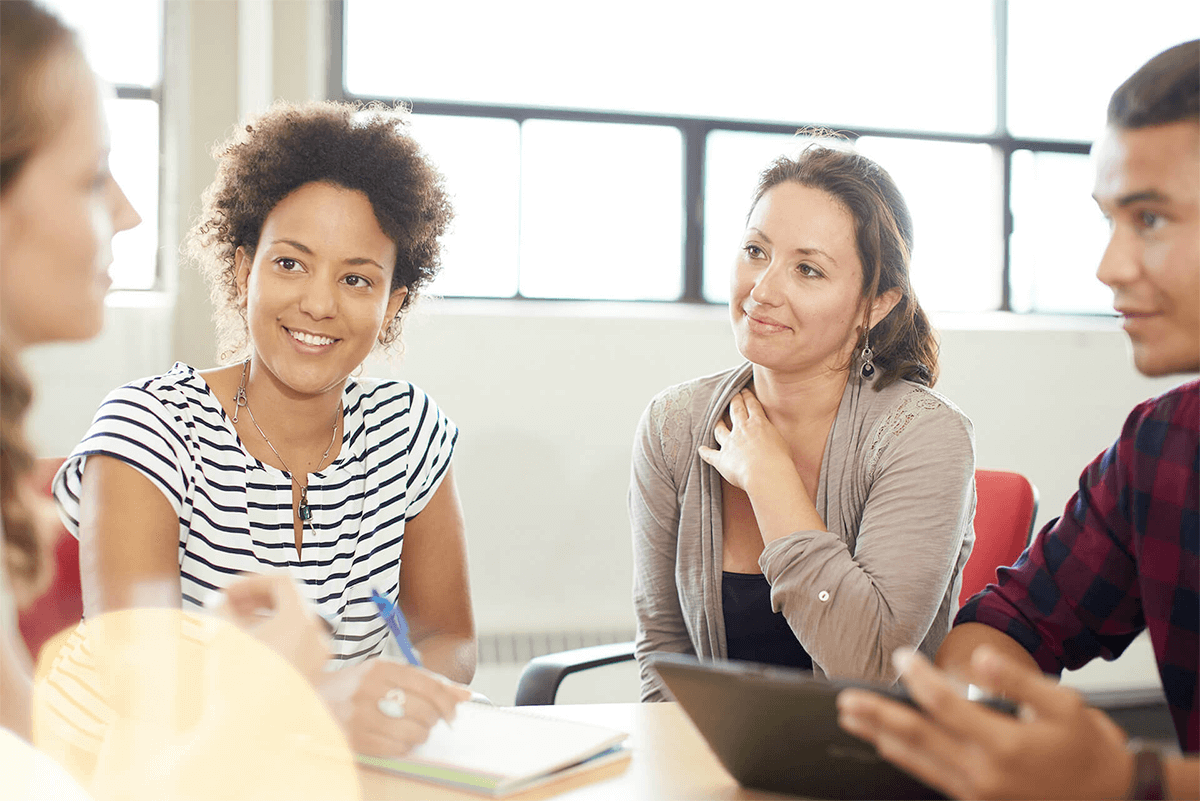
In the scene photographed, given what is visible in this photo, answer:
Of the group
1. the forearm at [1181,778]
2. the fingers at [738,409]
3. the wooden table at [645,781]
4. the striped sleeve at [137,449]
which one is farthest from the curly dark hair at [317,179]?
the forearm at [1181,778]

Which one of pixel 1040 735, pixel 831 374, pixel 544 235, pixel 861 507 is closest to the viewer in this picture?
pixel 1040 735

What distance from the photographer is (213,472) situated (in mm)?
1371

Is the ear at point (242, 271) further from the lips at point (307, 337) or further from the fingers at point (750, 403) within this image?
the fingers at point (750, 403)

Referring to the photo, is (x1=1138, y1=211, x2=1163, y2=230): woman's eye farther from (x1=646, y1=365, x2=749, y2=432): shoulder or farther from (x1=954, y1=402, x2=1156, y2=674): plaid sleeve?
(x1=646, y1=365, x2=749, y2=432): shoulder

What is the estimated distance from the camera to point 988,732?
2.02ft

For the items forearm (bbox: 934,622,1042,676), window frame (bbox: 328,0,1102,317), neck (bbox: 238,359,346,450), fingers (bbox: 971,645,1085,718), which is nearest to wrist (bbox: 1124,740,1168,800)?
fingers (bbox: 971,645,1085,718)

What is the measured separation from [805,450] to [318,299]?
2.68 feet

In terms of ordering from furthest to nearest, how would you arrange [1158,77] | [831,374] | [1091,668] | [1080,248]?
1. [1080,248]
2. [1091,668]
3. [831,374]
4. [1158,77]

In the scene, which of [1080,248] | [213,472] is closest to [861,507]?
[213,472]

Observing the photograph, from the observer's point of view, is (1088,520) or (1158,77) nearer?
(1158,77)

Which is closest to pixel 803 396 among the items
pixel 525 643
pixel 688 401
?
pixel 688 401

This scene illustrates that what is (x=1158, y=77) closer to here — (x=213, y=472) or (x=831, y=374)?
(x=831, y=374)

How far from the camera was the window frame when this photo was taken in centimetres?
273

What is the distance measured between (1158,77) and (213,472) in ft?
4.14
